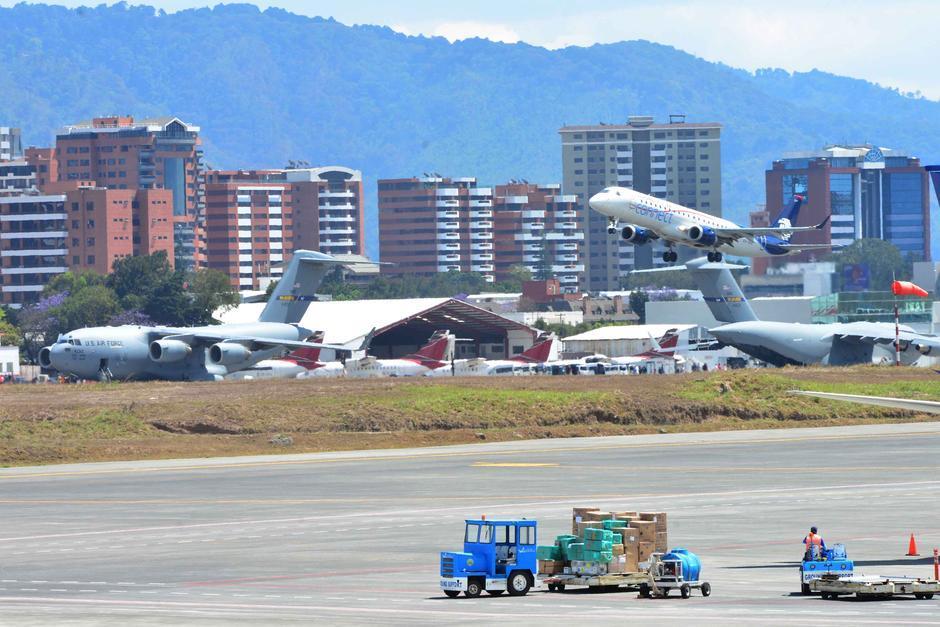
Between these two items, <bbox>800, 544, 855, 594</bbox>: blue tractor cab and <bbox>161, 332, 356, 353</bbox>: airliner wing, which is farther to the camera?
<bbox>161, 332, 356, 353</bbox>: airliner wing

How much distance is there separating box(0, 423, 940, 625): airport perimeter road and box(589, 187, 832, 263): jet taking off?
82.6 feet

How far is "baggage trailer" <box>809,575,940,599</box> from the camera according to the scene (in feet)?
97.6

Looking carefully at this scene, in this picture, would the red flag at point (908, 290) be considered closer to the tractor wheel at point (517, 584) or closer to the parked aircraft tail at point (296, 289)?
the tractor wheel at point (517, 584)

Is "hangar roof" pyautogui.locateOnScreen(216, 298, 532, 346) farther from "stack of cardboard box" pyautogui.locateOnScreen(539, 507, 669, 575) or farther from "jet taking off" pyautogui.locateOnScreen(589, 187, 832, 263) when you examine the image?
"stack of cardboard box" pyautogui.locateOnScreen(539, 507, 669, 575)

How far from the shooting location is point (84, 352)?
108m

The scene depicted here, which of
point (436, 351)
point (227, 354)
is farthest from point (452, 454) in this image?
point (436, 351)

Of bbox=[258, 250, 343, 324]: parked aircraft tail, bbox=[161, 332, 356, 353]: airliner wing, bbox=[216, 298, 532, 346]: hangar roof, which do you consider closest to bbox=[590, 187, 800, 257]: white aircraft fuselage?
bbox=[161, 332, 356, 353]: airliner wing

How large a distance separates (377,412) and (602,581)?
2131 inches

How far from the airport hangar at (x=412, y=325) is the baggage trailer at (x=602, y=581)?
123575 mm

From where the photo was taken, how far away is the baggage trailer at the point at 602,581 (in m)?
31.8

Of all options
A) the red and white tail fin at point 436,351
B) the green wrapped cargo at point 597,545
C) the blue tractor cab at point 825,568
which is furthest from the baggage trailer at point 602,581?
the red and white tail fin at point 436,351

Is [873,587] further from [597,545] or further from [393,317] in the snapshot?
[393,317]

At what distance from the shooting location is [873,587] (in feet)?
97.7

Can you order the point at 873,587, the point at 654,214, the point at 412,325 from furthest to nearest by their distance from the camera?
the point at 412,325 < the point at 654,214 < the point at 873,587
